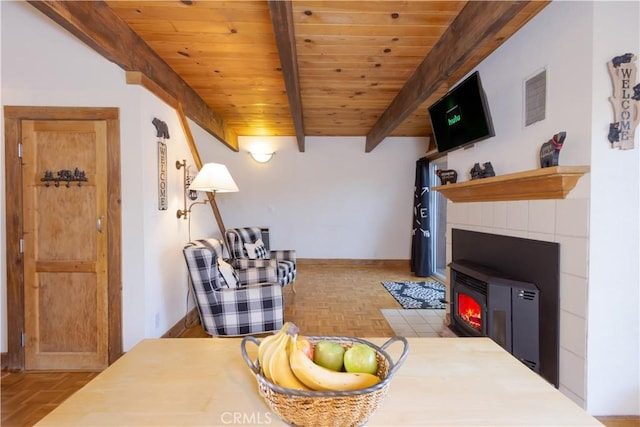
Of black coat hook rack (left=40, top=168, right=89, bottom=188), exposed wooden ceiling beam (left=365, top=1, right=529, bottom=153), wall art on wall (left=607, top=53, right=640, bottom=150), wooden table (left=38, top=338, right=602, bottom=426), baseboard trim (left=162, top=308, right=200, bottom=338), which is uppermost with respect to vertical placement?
exposed wooden ceiling beam (left=365, top=1, right=529, bottom=153)

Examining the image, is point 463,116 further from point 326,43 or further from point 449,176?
point 326,43

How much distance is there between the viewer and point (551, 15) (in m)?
1.77

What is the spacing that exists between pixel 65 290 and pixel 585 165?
3.32 m

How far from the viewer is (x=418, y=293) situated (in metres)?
4.05

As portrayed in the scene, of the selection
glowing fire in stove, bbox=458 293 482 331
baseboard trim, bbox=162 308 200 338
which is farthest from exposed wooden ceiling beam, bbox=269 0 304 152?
baseboard trim, bbox=162 308 200 338

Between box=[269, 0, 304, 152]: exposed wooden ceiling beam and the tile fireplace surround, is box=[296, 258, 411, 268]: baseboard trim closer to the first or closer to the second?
box=[269, 0, 304, 152]: exposed wooden ceiling beam

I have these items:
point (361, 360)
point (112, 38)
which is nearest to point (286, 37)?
point (112, 38)

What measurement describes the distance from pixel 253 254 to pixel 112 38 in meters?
2.63

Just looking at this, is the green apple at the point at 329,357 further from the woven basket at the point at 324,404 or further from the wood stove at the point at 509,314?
the wood stove at the point at 509,314

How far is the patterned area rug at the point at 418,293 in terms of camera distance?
3605mm

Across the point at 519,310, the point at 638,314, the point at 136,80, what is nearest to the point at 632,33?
the point at 638,314

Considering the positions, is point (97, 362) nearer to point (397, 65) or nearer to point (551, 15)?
point (397, 65)

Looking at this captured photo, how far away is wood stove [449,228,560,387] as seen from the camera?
174 cm

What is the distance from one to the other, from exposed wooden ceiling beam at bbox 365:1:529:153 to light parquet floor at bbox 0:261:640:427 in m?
2.11
